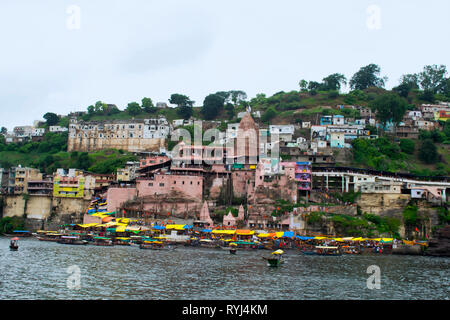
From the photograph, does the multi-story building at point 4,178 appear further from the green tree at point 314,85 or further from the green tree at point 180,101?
the green tree at point 314,85

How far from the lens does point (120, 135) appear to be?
9506cm

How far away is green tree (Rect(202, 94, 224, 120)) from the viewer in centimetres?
11094

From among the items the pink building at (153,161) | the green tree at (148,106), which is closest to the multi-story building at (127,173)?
the pink building at (153,161)

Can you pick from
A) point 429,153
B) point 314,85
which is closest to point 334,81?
point 314,85

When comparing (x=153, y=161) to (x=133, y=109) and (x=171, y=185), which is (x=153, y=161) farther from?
(x=133, y=109)

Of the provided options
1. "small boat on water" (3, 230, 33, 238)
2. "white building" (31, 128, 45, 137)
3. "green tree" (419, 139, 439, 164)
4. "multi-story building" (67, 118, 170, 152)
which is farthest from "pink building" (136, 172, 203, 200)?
"white building" (31, 128, 45, 137)

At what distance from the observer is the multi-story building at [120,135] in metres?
93.4

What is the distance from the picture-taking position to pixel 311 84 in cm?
12444

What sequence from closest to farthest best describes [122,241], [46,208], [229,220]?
1. [122,241]
2. [229,220]
3. [46,208]

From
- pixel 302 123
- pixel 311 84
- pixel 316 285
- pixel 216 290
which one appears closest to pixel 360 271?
pixel 316 285

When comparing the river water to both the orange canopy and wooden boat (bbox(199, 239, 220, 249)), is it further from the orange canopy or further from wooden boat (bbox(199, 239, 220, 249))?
the orange canopy

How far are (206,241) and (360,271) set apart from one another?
22934 mm

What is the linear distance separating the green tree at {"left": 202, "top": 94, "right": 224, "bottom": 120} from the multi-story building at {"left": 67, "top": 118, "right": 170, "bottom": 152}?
17.1 m

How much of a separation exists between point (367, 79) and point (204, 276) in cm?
10598
